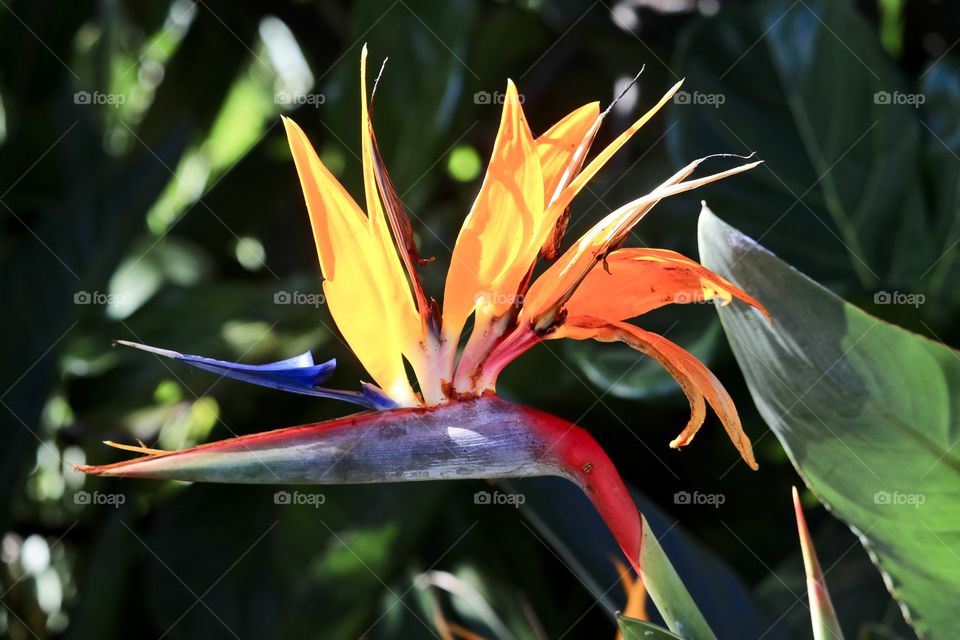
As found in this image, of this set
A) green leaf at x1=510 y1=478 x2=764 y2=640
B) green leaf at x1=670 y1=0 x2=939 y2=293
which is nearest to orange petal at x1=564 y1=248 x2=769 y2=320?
green leaf at x1=510 y1=478 x2=764 y2=640

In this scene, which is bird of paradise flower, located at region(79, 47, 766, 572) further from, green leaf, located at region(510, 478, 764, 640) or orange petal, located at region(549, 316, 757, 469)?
green leaf, located at region(510, 478, 764, 640)

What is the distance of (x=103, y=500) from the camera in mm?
1017

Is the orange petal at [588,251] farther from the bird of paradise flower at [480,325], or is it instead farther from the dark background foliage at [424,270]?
the dark background foliage at [424,270]

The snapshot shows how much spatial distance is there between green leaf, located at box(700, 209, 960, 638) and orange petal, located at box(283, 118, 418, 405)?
133 millimetres

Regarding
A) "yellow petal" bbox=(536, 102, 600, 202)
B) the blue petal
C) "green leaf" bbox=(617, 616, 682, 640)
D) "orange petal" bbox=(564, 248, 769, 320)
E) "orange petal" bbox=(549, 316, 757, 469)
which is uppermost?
"yellow petal" bbox=(536, 102, 600, 202)

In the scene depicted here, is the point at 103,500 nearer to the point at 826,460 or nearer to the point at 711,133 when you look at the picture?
the point at 711,133

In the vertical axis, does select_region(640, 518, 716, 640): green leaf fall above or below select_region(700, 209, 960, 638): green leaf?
below

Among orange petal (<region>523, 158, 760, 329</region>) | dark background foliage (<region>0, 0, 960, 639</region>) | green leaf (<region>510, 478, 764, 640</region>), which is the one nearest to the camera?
orange petal (<region>523, 158, 760, 329</region>)

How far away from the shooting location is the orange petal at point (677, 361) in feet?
1.09

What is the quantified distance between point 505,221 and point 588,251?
3cm

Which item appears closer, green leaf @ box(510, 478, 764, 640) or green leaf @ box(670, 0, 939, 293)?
green leaf @ box(510, 478, 764, 640)

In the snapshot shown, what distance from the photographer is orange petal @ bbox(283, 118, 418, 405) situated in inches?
12.9

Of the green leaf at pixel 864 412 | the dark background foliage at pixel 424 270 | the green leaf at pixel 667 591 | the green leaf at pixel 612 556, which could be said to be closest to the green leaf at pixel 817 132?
the dark background foliage at pixel 424 270

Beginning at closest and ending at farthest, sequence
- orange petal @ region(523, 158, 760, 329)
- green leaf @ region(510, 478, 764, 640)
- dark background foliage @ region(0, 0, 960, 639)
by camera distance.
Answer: orange petal @ region(523, 158, 760, 329) → green leaf @ region(510, 478, 764, 640) → dark background foliage @ region(0, 0, 960, 639)
